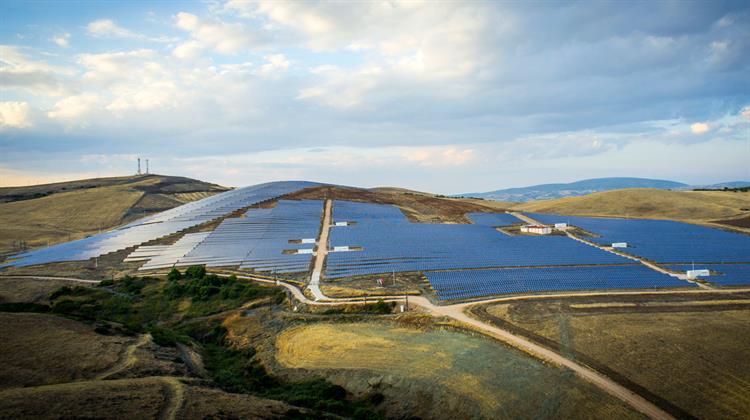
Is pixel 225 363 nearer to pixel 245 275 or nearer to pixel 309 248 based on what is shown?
pixel 245 275

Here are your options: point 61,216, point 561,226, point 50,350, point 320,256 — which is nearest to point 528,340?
point 50,350

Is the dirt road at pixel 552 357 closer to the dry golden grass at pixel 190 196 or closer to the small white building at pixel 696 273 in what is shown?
the small white building at pixel 696 273

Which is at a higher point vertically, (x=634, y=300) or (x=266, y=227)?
(x=266, y=227)

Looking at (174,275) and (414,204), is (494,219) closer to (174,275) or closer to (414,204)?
(414,204)

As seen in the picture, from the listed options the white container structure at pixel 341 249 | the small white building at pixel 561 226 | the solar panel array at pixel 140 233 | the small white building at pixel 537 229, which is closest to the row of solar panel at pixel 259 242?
the white container structure at pixel 341 249

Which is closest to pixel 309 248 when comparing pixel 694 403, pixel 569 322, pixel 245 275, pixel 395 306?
pixel 245 275

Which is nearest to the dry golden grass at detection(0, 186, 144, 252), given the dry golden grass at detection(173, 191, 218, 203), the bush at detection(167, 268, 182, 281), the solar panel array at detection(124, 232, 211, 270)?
the dry golden grass at detection(173, 191, 218, 203)
